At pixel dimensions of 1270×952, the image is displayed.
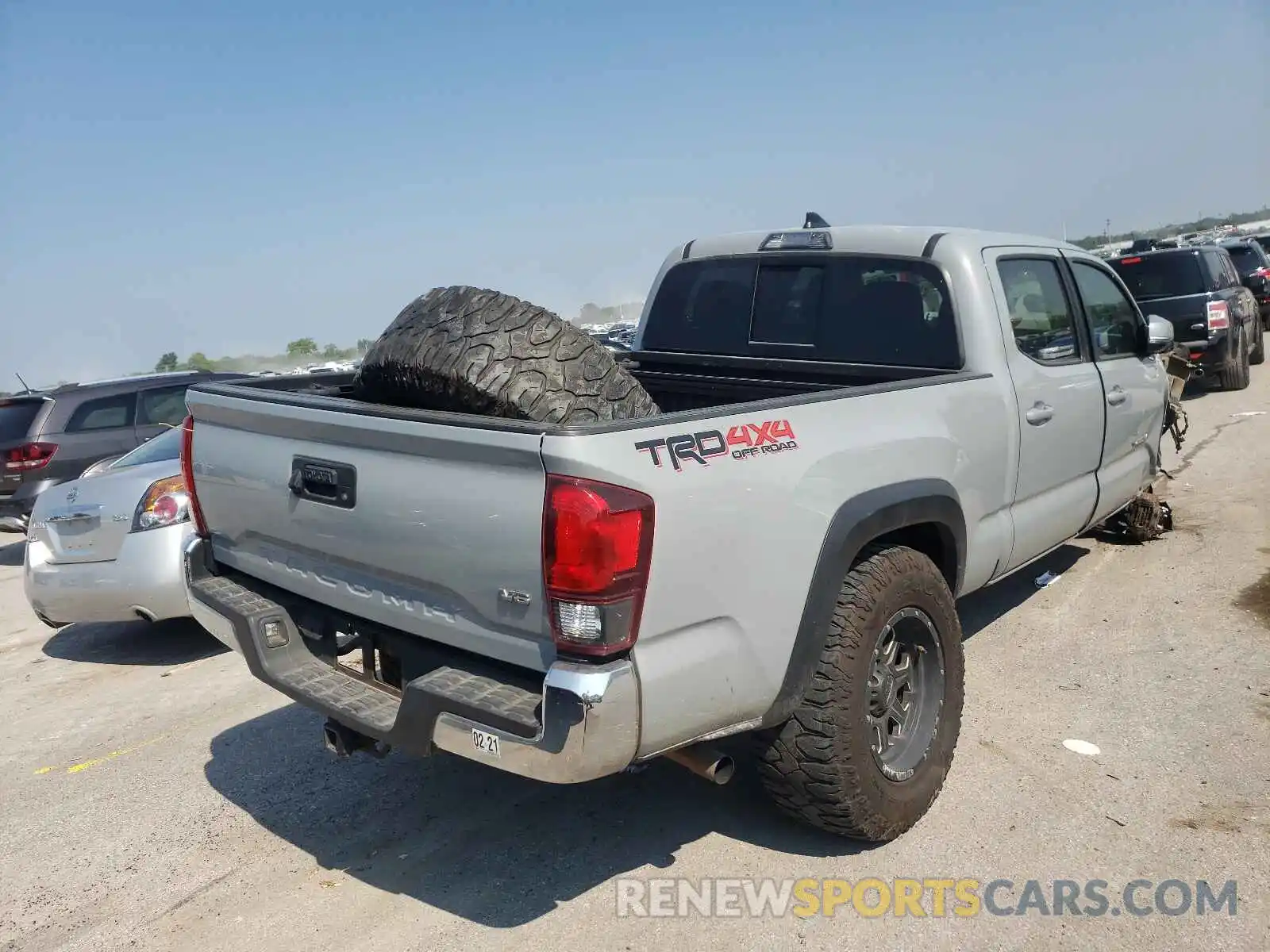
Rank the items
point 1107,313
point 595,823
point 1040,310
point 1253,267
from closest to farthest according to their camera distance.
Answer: point 595,823 < point 1040,310 < point 1107,313 < point 1253,267

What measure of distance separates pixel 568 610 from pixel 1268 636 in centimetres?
410

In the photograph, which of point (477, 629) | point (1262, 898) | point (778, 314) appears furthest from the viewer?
point (778, 314)

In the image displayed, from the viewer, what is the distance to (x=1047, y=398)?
4.51 meters

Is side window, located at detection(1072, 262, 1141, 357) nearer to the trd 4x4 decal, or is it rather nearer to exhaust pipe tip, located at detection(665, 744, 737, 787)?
the trd 4x4 decal

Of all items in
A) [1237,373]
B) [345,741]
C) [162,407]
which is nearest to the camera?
[345,741]

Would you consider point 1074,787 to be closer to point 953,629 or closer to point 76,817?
point 953,629

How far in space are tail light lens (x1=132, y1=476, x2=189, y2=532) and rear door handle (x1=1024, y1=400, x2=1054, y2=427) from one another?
4483 millimetres

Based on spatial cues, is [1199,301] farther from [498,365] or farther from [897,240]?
[498,365]

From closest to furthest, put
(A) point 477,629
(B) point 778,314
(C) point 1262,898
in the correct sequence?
(A) point 477,629 < (C) point 1262,898 < (B) point 778,314

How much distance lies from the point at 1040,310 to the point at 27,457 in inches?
325

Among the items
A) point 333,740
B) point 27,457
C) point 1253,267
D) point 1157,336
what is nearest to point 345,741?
point 333,740

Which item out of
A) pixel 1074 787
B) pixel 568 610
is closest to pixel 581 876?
pixel 568 610

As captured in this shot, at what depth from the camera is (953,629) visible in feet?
12.0

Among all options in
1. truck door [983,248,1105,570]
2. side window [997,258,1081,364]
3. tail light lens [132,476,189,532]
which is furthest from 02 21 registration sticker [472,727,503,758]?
tail light lens [132,476,189,532]
